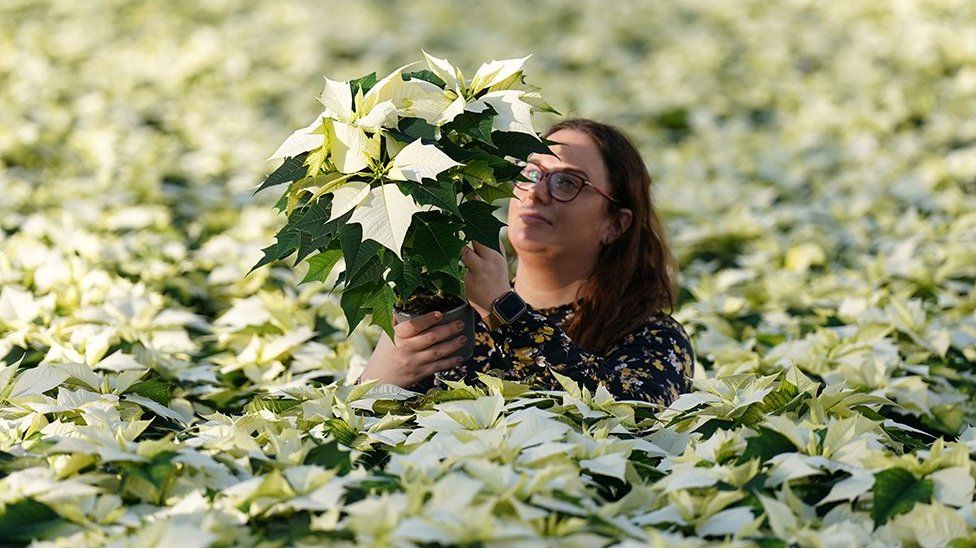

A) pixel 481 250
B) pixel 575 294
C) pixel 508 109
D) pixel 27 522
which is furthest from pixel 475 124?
pixel 27 522

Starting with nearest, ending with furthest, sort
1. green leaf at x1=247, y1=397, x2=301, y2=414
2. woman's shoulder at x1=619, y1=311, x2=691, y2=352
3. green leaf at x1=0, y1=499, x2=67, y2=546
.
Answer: green leaf at x1=0, y1=499, x2=67, y2=546 → green leaf at x1=247, y1=397, x2=301, y2=414 → woman's shoulder at x1=619, y1=311, x2=691, y2=352

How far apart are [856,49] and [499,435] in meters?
6.79

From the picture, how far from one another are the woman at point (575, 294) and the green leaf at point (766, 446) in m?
0.47

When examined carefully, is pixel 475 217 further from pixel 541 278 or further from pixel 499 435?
pixel 541 278

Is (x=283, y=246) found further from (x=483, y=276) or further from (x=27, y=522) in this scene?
(x=27, y=522)

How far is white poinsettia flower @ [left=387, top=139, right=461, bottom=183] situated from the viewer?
2.07 m

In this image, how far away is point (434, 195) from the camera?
82.7 inches

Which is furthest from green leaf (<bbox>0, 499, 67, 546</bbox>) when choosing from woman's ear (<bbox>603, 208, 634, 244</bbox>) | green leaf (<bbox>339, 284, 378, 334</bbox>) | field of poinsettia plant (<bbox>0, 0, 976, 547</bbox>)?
woman's ear (<bbox>603, 208, 634, 244</bbox>)

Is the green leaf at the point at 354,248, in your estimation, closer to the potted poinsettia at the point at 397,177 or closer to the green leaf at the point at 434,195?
the potted poinsettia at the point at 397,177

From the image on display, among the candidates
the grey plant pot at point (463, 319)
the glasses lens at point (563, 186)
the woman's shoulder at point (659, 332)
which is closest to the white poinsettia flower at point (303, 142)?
the grey plant pot at point (463, 319)

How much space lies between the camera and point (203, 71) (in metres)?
7.32

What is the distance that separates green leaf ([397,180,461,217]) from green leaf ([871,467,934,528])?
0.91m

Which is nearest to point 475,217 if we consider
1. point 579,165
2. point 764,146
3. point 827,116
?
point 579,165

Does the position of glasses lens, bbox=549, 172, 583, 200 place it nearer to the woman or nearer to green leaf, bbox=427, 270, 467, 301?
the woman
